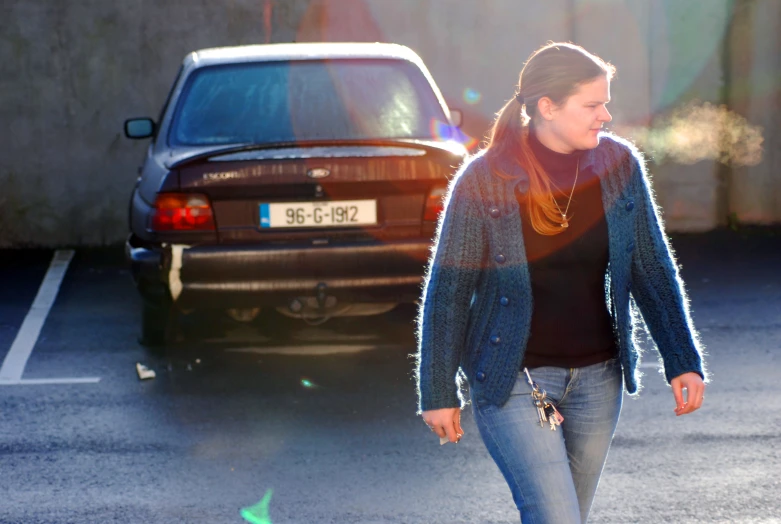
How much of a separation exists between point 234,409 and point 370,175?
4.53ft

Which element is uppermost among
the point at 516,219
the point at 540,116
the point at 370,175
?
the point at 540,116

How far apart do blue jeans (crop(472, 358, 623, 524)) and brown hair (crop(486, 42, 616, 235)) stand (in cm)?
39

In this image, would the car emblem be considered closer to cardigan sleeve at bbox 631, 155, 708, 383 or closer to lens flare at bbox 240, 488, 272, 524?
lens flare at bbox 240, 488, 272, 524

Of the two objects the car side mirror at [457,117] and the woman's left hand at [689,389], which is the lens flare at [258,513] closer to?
the woman's left hand at [689,389]

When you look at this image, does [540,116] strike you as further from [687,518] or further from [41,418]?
[41,418]

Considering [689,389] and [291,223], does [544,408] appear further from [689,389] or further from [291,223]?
[291,223]

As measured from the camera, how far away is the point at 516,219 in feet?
10.3

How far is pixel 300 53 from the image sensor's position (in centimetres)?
754

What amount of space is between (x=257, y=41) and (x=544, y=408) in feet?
29.5

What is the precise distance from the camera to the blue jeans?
9.97 feet

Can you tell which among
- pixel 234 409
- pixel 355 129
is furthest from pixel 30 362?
pixel 355 129

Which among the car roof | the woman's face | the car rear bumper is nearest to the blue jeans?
the woman's face

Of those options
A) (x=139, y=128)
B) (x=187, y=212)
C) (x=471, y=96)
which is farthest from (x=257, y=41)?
(x=187, y=212)

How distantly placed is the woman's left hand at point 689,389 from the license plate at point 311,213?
3401mm
